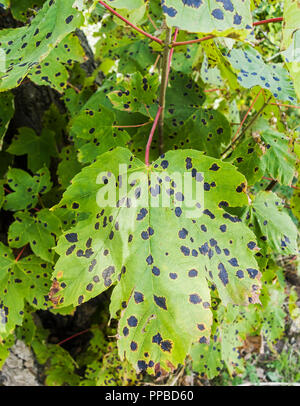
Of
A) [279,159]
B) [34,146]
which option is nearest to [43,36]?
[279,159]

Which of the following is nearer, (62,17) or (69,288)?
(62,17)

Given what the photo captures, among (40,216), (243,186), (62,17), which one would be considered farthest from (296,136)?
(40,216)

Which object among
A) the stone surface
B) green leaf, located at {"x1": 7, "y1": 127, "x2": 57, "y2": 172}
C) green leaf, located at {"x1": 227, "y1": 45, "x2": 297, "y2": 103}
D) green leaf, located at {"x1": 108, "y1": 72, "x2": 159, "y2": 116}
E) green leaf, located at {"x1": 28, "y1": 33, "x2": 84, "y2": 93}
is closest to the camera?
green leaf, located at {"x1": 227, "y1": 45, "x2": 297, "y2": 103}

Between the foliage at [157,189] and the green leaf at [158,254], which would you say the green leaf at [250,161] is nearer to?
the foliage at [157,189]

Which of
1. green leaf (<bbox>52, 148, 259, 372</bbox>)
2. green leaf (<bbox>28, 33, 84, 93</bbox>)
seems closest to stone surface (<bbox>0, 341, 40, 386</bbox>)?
green leaf (<bbox>52, 148, 259, 372</bbox>)

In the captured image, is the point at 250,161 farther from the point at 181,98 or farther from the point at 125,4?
the point at 125,4

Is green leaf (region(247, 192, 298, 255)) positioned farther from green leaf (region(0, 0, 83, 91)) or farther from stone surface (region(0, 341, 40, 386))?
stone surface (region(0, 341, 40, 386))

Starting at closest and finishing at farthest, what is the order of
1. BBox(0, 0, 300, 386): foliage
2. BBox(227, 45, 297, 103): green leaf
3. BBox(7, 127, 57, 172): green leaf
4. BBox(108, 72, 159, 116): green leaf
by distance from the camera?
BBox(0, 0, 300, 386): foliage
BBox(227, 45, 297, 103): green leaf
BBox(108, 72, 159, 116): green leaf
BBox(7, 127, 57, 172): green leaf

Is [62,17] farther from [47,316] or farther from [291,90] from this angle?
[47,316]
